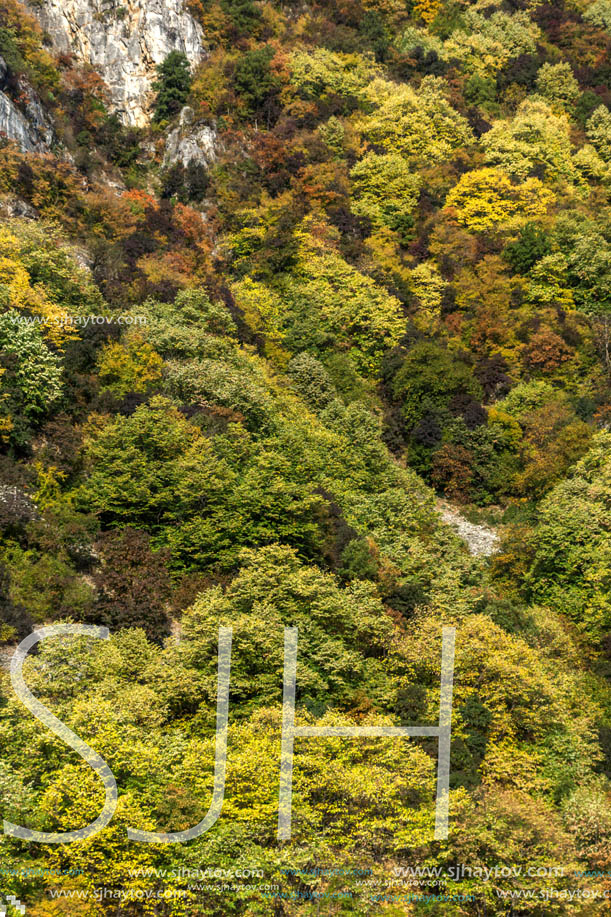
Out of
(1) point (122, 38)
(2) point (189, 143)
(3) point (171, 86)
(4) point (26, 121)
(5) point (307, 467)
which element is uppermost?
(1) point (122, 38)

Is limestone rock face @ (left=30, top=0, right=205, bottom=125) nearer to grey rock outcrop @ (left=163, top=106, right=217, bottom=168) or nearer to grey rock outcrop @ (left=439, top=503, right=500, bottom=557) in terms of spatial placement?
grey rock outcrop @ (left=163, top=106, right=217, bottom=168)

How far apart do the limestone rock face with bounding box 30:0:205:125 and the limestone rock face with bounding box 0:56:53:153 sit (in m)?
11.6

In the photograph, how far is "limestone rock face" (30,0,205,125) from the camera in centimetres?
6662

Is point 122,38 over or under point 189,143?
over

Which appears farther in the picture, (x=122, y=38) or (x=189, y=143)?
(x=122, y=38)

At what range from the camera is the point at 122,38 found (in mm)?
68750

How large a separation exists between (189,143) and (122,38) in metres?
12.7

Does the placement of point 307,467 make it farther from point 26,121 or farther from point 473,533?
point 26,121

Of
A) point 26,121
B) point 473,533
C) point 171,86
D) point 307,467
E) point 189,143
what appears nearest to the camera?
point 307,467

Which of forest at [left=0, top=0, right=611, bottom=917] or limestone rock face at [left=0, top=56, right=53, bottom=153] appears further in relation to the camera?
limestone rock face at [left=0, top=56, right=53, bottom=153]

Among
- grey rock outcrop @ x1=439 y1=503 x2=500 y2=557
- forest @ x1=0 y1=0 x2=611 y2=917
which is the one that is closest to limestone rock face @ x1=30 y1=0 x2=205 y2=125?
forest @ x1=0 y1=0 x2=611 y2=917

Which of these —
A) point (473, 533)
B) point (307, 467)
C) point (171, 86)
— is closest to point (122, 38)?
point (171, 86)

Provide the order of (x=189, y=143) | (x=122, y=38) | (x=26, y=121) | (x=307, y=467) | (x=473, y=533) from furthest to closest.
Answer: (x=122, y=38)
(x=189, y=143)
(x=26, y=121)
(x=473, y=533)
(x=307, y=467)

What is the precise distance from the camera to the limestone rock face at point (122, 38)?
66625 mm
